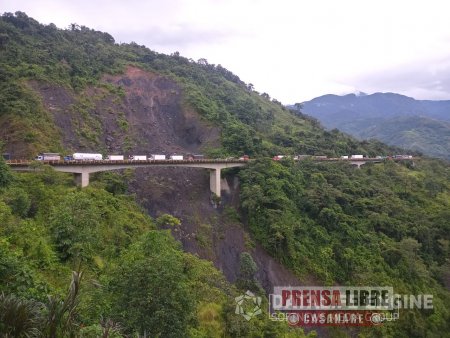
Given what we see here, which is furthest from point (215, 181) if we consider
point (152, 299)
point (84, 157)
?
point (152, 299)

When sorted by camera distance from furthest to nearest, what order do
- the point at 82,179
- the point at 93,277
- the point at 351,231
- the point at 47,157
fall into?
1. the point at 351,231
2. the point at 82,179
3. the point at 47,157
4. the point at 93,277

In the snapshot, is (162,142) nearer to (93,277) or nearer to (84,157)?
(84,157)

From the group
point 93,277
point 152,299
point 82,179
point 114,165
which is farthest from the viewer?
point 114,165

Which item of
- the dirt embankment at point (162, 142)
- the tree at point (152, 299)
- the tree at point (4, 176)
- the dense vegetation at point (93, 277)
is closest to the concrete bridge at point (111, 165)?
the dense vegetation at point (93, 277)

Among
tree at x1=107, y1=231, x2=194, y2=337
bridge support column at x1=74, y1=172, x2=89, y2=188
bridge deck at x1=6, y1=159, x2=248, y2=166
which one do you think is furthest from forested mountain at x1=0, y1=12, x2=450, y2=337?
bridge deck at x1=6, y1=159, x2=248, y2=166

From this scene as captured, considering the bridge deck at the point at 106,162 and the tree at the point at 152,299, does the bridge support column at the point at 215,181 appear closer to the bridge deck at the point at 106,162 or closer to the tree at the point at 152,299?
the bridge deck at the point at 106,162

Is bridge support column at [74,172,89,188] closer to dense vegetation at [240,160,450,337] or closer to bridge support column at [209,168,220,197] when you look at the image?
bridge support column at [209,168,220,197]

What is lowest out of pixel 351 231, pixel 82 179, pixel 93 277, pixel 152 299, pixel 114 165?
pixel 351 231

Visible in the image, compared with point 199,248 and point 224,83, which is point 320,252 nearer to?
point 199,248
